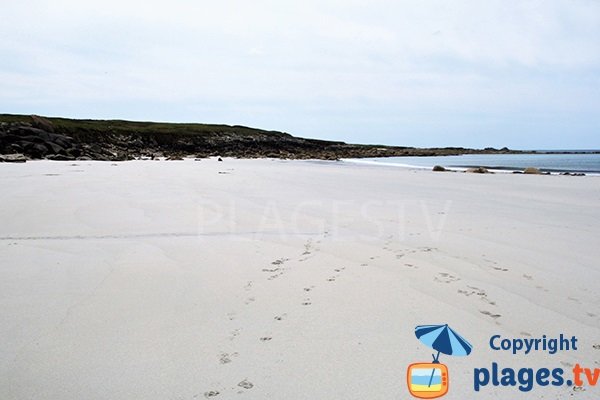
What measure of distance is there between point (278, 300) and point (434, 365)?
945 mm

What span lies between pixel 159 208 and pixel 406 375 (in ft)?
14.1

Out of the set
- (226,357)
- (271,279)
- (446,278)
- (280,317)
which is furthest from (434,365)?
(271,279)

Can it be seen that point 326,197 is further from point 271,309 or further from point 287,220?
point 271,309

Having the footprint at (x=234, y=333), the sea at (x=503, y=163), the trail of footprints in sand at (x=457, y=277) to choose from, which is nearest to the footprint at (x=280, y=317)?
the footprint at (x=234, y=333)

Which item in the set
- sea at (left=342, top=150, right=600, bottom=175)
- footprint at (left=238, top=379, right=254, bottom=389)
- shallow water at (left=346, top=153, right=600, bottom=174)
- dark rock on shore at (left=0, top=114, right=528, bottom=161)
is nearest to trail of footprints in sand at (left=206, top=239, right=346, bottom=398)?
footprint at (left=238, top=379, right=254, bottom=389)

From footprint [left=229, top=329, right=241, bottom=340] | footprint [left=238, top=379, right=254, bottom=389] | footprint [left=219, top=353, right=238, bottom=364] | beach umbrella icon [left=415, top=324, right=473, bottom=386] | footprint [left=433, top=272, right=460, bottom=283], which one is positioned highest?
footprint [left=433, top=272, right=460, bottom=283]

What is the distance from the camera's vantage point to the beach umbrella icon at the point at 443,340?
1.81 metres

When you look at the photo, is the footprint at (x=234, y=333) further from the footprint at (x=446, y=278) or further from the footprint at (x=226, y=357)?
the footprint at (x=446, y=278)

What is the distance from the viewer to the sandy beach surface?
162 centimetres

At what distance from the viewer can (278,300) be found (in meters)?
2.33

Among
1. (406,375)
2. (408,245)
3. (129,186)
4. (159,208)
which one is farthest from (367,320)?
(129,186)

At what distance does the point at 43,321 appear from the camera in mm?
2080

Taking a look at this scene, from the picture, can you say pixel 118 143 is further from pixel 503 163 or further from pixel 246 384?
pixel 246 384

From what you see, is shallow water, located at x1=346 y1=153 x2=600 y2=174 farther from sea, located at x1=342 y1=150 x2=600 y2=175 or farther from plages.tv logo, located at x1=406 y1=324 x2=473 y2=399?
plages.tv logo, located at x1=406 y1=324 x2=473 y2=399
